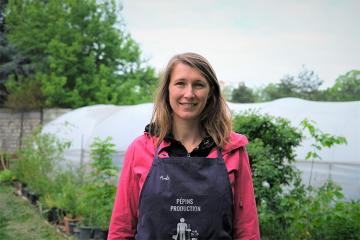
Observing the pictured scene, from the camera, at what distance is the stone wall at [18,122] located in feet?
51.0

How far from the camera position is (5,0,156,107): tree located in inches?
659

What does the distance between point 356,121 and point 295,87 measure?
23.0 meters

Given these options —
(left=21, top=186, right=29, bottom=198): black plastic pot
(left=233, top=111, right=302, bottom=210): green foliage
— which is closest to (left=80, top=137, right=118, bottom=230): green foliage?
(left=233, top=111, right=302, bottom=210): green foliage

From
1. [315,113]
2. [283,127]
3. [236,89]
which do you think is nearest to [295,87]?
[236,89]

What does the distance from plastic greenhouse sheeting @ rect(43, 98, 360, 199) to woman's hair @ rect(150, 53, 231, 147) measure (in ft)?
13.7

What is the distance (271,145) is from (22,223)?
4282 millimetres

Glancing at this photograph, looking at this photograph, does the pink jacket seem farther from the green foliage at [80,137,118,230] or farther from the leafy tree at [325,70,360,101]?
the green foliage at [80,137,118,230]

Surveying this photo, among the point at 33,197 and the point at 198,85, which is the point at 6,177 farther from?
the point at 198,85

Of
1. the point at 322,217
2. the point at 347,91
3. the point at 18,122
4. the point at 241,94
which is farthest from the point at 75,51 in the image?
the point at 241,94

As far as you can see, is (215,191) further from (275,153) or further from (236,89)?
(236,89)

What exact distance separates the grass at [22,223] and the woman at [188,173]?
4658mm

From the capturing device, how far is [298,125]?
7266mm

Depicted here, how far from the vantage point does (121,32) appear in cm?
1867

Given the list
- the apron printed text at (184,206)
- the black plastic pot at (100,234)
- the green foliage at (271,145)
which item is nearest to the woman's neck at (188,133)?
the apron printed text at (184,206)
